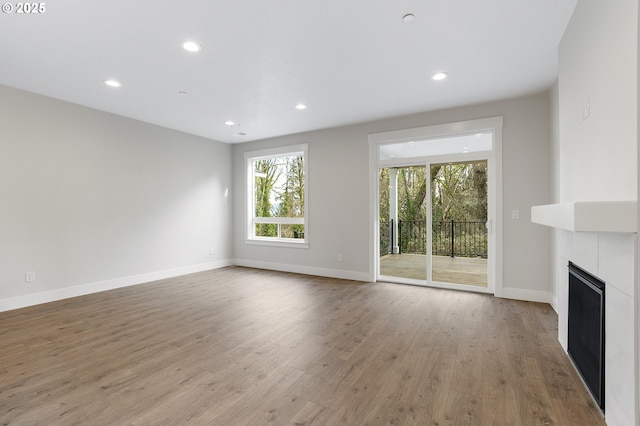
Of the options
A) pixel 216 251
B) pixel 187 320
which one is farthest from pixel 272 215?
pixel 187 320

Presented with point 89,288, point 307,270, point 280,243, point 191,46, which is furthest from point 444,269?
point 89,288

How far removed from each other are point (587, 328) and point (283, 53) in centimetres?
331

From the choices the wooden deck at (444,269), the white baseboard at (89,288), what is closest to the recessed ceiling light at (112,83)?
the white baseboard at (89,288)

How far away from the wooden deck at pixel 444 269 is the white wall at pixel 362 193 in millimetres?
560

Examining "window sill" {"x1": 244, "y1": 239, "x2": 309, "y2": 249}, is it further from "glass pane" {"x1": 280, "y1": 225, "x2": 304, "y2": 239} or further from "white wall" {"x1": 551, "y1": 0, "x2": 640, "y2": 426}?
"white wall" {"x1": 551, "y1": 0, "x2": 640, "y2": 426}

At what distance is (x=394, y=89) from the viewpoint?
3.83m

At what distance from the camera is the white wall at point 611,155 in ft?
4.78

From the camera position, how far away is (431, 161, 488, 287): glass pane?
4594 millimetres

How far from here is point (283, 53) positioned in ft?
9.70

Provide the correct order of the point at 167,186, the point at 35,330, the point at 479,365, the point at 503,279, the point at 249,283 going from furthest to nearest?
1. the point at 167,186
2. the point at 249,283
3. the point at 503,279
4. the point at 35,330
5. the point at 479,365

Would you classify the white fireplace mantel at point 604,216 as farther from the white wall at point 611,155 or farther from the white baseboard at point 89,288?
the white baseboard at point 89,288

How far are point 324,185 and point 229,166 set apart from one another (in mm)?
2472

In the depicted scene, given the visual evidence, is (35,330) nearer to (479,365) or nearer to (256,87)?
(256,87)

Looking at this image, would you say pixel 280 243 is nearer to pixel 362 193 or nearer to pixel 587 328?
pixel 362 193
